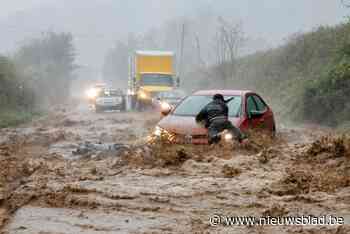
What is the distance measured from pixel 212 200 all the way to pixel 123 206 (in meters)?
1.02

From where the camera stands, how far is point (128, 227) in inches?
263

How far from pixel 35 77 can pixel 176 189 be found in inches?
1585

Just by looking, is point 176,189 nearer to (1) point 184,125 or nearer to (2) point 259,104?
(1) point 184,125

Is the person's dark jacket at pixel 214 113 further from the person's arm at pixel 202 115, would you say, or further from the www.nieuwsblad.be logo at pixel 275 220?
the www.nieuwsblad.be logo at pixel 275 220

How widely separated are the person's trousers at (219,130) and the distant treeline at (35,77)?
1407cm

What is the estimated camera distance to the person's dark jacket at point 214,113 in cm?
1163

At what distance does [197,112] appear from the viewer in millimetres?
13039

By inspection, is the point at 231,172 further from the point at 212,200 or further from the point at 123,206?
the point at 123,206

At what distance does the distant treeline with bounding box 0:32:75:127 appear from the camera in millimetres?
30062

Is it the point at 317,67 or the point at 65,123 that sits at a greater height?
the point at 317,67

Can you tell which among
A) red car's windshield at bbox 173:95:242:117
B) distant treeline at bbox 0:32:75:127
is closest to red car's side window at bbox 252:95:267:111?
red car's windshield at bbox 173:95:242:117

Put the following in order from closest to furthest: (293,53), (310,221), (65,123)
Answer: (310,221) < (65,123) < (293,53)

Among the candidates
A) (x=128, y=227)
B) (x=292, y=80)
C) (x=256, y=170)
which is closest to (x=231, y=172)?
(x=256, y=170)

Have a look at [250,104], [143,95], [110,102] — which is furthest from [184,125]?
[110,102]
